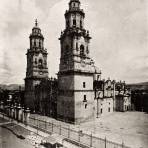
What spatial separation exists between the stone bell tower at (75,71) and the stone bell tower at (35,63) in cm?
1275

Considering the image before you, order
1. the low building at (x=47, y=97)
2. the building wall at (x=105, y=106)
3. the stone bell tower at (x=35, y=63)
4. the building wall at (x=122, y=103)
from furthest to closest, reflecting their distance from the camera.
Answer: the building wall at (x=122, y=103)
the stone bell tower at (x=35, y=63)
the low building at (x=47, y=97)
the building wall at (x=105, y=106)

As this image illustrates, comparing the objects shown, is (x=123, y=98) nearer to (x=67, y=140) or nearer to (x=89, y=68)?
(x=89, y=68)

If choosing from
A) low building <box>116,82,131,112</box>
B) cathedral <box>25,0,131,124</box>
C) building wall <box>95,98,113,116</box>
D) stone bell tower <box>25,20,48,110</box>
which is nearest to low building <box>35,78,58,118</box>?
cathedral <box>25,0,131,124</box>

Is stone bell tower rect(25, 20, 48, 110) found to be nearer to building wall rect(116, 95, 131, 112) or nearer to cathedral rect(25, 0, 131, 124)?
cathedral rect(25, 0, 131, 124)

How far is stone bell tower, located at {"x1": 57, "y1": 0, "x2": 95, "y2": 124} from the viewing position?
29984mm

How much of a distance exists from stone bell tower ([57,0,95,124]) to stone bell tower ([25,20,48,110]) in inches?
502

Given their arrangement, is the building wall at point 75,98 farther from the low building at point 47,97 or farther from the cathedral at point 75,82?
the low building at point 47,97

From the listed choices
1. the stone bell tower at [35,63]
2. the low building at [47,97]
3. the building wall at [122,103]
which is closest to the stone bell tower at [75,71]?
the low building at [47,97]

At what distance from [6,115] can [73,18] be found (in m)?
23.4

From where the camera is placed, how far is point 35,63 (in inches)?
1726

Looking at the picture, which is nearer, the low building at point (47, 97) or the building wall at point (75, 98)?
the building wall at point (75, 98)

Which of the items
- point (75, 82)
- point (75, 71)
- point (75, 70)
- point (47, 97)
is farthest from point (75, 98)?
point (47, 97)

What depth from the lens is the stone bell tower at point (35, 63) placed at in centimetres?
4350

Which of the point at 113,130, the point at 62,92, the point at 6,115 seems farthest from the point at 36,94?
the point at 113,130
